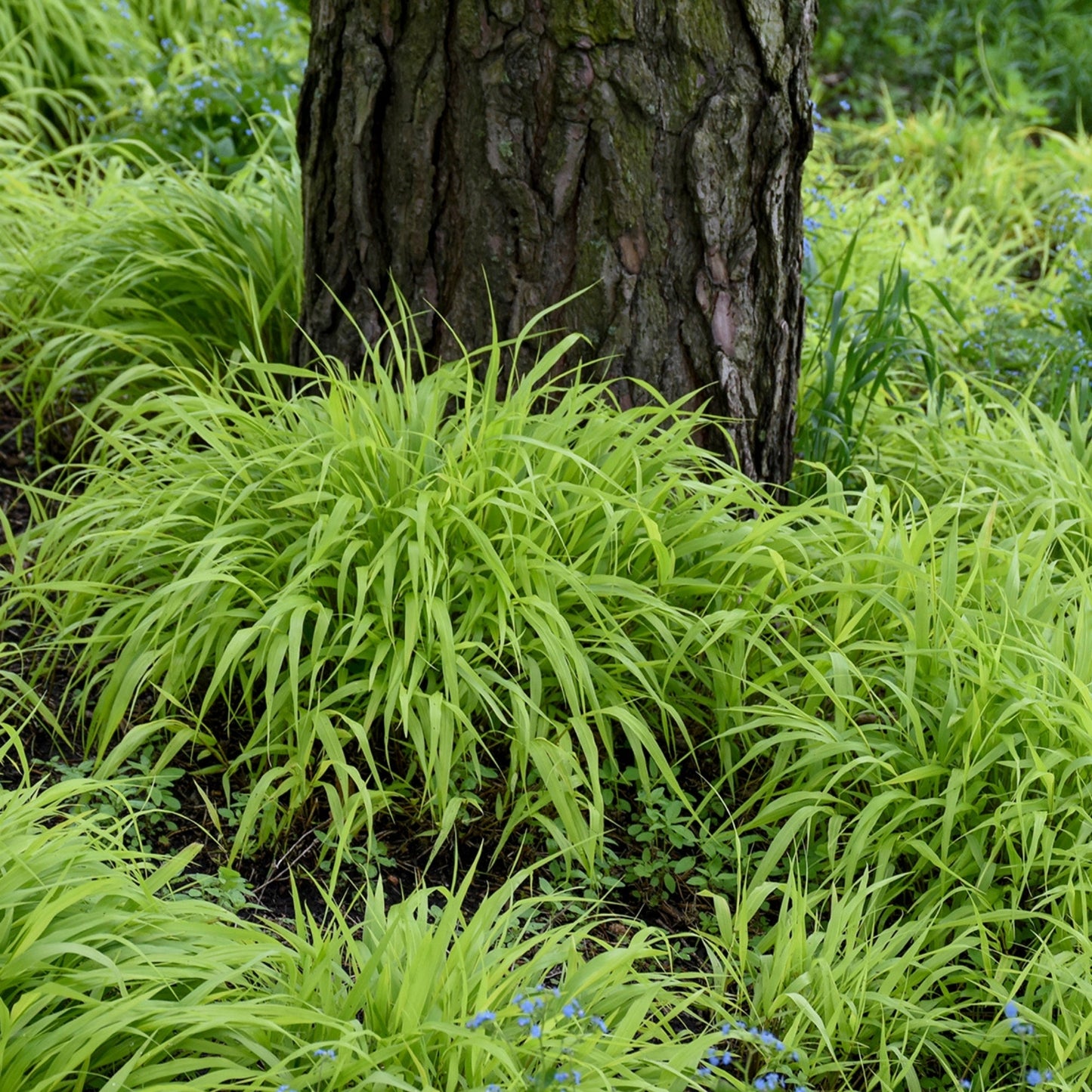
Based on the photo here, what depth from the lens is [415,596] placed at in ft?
6.71

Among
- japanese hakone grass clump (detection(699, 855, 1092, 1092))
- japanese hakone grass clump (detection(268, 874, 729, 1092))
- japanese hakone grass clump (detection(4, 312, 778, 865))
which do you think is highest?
japanese hakone grass clump (detection(4, 312, 778, 865))

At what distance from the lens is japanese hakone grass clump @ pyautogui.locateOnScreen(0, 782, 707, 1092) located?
1462 millimetres

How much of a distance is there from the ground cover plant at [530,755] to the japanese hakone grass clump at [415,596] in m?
0.01

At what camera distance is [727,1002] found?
183cm

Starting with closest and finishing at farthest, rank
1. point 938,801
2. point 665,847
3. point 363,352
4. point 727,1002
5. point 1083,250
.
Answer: point 727,1002 < point 938,801 < point 665,847 < point 363,352 < point 1083,250

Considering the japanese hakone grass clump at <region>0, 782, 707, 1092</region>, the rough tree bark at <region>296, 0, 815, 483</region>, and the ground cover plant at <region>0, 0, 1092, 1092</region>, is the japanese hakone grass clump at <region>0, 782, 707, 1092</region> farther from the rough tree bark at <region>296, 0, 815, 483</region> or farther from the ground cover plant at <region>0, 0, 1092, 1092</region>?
the rough tree bark at <region>296, 0, 815, 483</region>

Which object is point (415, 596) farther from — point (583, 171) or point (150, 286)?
point (150, 286)

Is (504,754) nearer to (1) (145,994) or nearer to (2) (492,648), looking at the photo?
(2) (492,648)

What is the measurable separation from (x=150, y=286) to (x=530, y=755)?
168 cm

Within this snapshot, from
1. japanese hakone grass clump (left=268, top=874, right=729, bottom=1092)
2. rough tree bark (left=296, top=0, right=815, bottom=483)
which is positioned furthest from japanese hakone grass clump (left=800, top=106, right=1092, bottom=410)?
japanese hakone grass clump (left=268, top=874, right=729, bottom=1092)

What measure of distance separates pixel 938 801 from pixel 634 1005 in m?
0.62

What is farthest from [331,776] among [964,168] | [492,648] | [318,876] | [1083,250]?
[964,168]

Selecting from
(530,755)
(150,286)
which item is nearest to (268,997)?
(530,755)

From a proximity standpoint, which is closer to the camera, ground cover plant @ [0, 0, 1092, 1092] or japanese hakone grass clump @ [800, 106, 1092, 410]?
ground cover plant @ [0, 0, 1092, 1092]
